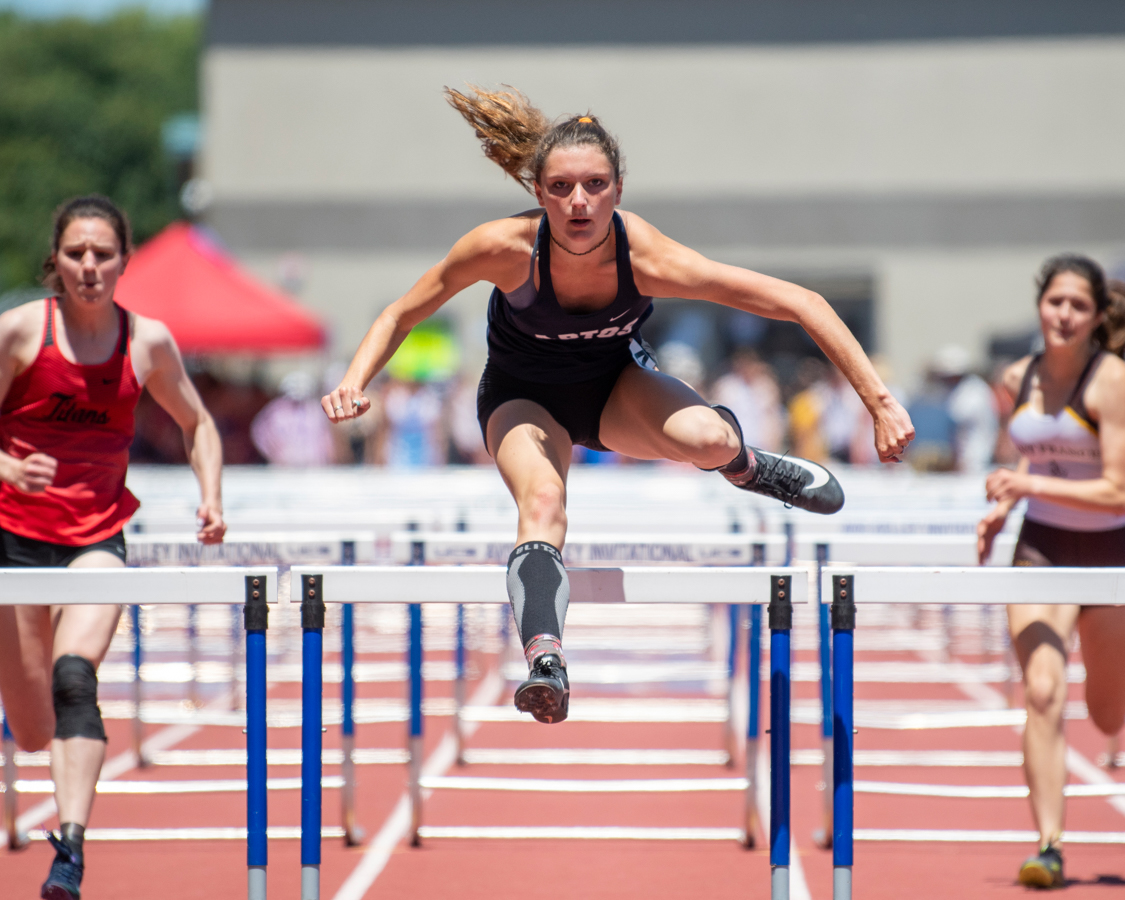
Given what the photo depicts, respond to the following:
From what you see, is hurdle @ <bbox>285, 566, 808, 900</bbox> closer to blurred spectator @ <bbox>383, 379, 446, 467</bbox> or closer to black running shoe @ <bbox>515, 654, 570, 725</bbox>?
black running shoe @ <bbox>515, 654, 570, 725</bbox>

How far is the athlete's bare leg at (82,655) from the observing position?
148 inches

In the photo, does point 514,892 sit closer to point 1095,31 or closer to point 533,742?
point 533,742

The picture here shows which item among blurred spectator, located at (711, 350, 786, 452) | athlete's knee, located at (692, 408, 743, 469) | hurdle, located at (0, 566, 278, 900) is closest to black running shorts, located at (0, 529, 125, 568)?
hurdle, located at (0, 566, 278, 900)

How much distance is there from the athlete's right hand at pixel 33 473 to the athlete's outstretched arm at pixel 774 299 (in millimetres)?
1773

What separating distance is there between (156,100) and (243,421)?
3557 centimetres

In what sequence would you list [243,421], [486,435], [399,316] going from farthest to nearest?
[243,421] < [486,435] < [399,316]

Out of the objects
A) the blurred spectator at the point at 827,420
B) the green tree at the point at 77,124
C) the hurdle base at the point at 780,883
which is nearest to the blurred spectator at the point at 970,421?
the blurred spectator at the point at 827,420

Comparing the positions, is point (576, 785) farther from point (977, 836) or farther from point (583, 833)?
point (977, 836)

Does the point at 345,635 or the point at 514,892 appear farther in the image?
the point at 345,635

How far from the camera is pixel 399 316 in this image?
12.7 ft

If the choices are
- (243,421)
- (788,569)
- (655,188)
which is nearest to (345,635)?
(788,569)

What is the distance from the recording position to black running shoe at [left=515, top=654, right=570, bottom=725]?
3201 mm

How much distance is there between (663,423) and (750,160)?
1906 cm

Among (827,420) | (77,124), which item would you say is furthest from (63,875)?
(77,124)
